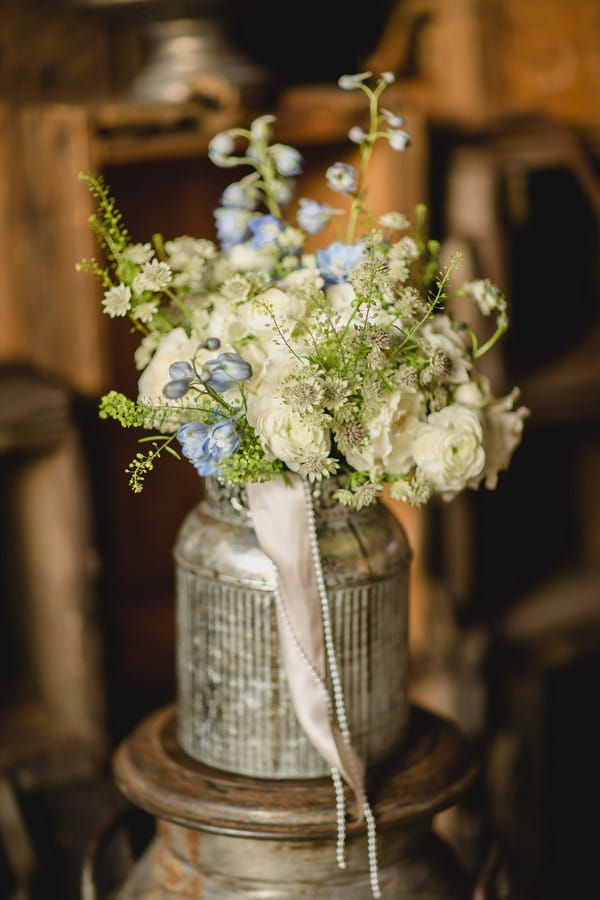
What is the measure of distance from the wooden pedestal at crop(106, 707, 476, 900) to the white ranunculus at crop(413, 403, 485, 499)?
1.24 feet

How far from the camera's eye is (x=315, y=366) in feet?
4.00

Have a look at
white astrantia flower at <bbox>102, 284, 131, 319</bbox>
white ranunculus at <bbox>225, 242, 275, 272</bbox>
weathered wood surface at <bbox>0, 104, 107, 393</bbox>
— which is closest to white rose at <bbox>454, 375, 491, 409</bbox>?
white ranunculus at <bbox>225, 242, 275, 272</bbox>

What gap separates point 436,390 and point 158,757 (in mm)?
574

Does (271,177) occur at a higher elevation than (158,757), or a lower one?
higher

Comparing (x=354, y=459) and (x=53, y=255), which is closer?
(x=354, y=459)

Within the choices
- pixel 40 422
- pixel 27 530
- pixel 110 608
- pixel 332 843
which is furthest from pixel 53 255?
pixel 332 843

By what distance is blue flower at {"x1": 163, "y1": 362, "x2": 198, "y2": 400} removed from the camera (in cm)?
Answer: 121

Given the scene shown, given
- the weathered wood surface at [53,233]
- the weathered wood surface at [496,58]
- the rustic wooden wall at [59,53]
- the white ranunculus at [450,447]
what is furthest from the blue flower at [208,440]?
the weathered wood surface at [496,58]

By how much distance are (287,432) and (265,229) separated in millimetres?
318

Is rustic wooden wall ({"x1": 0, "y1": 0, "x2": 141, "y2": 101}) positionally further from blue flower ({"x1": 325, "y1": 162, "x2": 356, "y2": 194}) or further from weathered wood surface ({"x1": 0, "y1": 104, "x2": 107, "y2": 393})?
blue flower ({"x1": 325, "y1": 162, "x2": 356, "y2": 194})

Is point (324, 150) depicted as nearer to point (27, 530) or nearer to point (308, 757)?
point (27, 530)

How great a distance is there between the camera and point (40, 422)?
2.01 metres

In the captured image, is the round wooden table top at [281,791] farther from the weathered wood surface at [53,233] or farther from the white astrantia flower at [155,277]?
the weathered wood surface at [53,233]

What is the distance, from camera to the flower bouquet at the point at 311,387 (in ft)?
3.96
